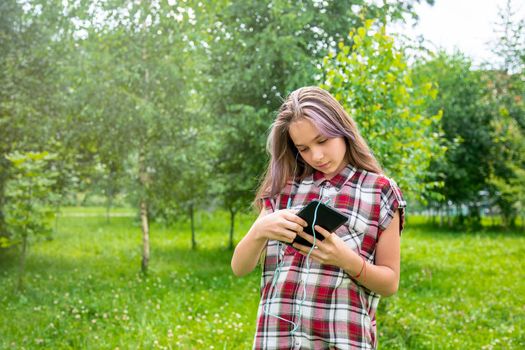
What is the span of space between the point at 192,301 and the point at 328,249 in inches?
207

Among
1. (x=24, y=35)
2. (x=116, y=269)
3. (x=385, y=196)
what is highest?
(x=24, y=35)

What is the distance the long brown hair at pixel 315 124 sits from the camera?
1.87 meters

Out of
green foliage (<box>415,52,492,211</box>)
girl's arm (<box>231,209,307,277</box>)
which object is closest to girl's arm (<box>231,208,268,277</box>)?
girl's arm (<box>231,209,307,277</box>)

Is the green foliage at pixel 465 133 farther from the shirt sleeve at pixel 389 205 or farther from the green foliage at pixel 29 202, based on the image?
the shirt sleeve at pixel 389 205

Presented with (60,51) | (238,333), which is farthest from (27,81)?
(238,333)

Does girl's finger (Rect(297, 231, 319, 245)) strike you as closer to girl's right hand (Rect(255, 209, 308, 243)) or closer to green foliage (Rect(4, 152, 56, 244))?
girl's right hand (Rect(255, 209, 308, 243))

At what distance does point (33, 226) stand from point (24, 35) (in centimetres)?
313

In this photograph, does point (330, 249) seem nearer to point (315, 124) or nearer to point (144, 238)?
point (315, 124)

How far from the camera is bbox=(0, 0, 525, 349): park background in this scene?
18.0ft

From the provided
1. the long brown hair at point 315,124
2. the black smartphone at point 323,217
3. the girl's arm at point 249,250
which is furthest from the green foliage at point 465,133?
the black smartphone at point 323,217

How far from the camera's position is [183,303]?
655cm

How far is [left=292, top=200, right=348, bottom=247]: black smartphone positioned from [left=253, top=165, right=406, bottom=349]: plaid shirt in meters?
0.15

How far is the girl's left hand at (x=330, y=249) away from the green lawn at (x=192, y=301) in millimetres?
3078

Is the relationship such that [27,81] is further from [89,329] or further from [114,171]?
[89,329]
